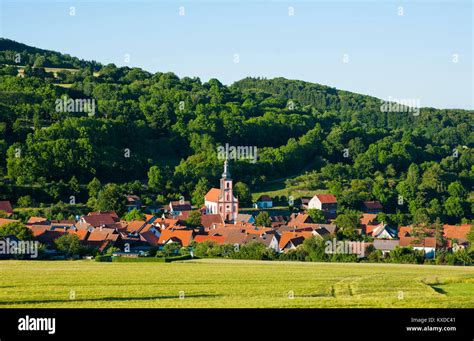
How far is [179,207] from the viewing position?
58375 mm

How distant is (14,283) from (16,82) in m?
67.1

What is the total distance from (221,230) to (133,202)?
14.1 metres

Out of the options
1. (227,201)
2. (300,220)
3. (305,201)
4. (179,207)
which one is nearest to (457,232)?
(300,220)

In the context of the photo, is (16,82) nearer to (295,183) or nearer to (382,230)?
(295,183)

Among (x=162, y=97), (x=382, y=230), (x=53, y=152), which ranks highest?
(x=162, y=97)

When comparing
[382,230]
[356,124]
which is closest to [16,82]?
[356,124]

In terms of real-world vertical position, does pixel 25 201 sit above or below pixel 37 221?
above

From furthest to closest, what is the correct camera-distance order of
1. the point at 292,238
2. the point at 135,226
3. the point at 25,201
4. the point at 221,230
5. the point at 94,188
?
1. the point at 94,188
2. the point at 25,201
3. the point at 135,226
4. the point at 221,230
5. the point at 292,238

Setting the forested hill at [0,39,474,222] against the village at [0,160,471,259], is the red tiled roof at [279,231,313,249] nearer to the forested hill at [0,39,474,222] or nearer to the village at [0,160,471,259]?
the village at [0,160,471,259]

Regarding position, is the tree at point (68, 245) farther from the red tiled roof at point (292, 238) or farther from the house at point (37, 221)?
the red tiled roof at point (292, 238)

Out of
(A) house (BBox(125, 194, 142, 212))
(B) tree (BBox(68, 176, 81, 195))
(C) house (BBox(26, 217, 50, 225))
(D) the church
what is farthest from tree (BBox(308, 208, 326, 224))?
(B) tree (BBox(68, 176, 81, 195))

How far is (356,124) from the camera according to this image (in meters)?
97.5

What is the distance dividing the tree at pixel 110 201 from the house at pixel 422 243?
21059 millimetres

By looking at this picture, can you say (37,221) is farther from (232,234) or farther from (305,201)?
(305,201)
